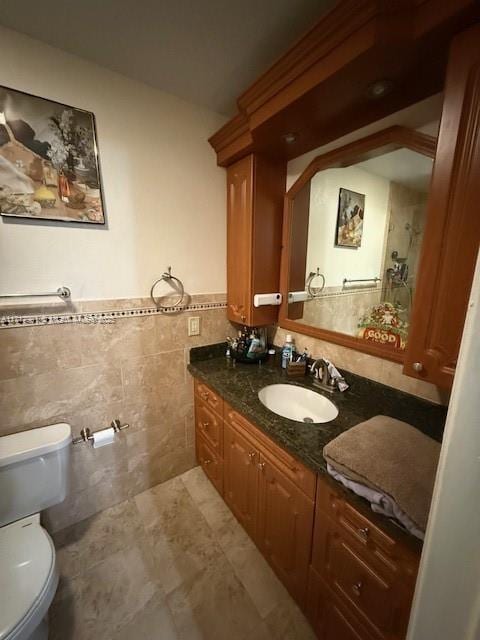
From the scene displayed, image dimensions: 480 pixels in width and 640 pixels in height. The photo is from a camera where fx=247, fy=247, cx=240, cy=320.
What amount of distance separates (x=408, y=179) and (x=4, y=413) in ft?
6.86

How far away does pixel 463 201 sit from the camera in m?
0.68

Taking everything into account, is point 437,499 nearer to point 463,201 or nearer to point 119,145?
point 463,201

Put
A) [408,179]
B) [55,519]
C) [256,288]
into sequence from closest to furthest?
1. [408,179]
2. [55,519]
3. [256,288]

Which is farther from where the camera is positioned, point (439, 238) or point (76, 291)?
point (76, 291)

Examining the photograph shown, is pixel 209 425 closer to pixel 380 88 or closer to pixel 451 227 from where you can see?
pixel 451 227

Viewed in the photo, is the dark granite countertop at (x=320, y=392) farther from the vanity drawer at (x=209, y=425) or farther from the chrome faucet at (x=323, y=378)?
the vanity drawer at (x=209, y=425)

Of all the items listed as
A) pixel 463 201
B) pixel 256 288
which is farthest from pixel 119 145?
pixel 463 201

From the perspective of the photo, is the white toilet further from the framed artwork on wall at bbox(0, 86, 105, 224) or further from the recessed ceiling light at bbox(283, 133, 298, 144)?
the recessed ceiling light at bbox(283, 133, 298, 144)

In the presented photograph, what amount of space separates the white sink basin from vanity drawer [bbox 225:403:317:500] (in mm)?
163

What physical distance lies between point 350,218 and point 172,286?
1.07 meters

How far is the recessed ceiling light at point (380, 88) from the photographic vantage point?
868 mm

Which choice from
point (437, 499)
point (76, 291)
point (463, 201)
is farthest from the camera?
point (76, 291)

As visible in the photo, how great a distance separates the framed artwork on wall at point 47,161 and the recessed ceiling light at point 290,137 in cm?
93

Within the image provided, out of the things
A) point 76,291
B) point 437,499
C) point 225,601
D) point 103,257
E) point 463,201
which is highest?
point 463,201
